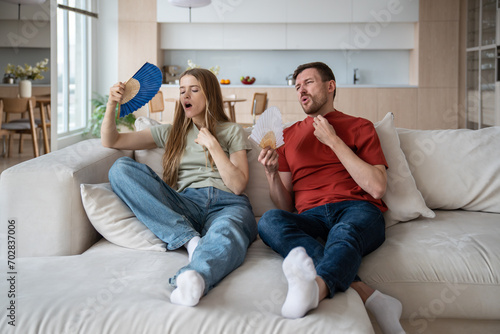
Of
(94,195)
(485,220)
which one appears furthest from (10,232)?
(485,220)

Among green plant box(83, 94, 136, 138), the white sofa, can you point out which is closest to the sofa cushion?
the white sofa

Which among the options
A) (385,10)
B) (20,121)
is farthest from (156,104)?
(385,10)

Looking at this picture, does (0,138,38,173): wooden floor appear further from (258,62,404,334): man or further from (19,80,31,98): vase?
(258,62,404,334): man

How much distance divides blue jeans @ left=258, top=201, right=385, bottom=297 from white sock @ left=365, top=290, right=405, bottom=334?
10cm

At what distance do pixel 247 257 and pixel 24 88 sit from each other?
4.20 metres

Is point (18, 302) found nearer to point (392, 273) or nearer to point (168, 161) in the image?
point (168, 161)

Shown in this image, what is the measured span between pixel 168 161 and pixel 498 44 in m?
5.43

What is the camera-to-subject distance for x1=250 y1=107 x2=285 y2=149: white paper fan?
2.18 metres

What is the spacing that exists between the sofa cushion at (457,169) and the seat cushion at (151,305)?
99 cm

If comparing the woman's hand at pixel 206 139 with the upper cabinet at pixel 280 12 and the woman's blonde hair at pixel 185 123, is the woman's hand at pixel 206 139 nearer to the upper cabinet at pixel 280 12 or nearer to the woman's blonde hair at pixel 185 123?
the woman's blonde hair at pixel 185 123

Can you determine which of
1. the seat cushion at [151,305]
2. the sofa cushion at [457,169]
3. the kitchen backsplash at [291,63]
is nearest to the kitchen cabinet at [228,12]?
the kitchen backsplash at [291,63]

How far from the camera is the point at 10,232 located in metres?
1.99

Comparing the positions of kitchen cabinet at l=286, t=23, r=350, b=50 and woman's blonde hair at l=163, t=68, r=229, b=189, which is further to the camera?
kitchen cabinet at l=286, t=23, r=350, b=50

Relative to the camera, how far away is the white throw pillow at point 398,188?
7.48 ft
